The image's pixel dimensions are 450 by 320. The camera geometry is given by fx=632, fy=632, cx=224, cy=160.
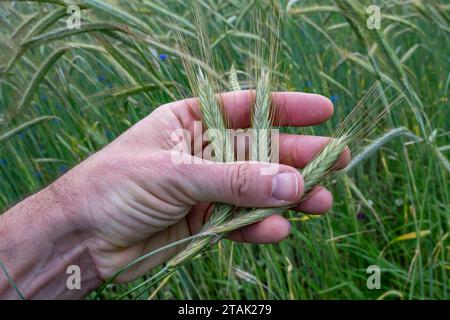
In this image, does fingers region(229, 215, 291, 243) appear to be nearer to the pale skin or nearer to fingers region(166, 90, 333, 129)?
the pale skin

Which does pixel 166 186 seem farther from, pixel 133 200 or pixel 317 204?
pixel 317 204

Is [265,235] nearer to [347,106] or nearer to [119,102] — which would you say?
[119,102]

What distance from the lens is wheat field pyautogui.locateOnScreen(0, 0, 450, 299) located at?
1556 millimetres

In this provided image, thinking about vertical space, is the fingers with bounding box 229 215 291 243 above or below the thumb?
below

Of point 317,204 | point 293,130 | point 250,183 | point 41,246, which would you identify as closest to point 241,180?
point 250,183

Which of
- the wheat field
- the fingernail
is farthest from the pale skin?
the wheat field

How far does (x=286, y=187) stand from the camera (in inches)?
49.3

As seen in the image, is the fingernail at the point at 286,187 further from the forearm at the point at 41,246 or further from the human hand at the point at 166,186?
the forearm at the point at 41,246

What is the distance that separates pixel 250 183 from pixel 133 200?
1.00 ft

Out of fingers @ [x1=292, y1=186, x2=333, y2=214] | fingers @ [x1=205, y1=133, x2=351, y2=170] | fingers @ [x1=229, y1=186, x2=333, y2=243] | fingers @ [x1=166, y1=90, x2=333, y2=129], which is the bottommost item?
fingers @ [x1=229, y1=186, x2=333, y2=243]

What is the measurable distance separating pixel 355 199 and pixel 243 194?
1095 millimetres

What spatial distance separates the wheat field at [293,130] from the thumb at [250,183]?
285mm

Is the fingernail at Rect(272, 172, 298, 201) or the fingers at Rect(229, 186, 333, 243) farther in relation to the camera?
the fingers at Rect(229, 186, 333, 243)

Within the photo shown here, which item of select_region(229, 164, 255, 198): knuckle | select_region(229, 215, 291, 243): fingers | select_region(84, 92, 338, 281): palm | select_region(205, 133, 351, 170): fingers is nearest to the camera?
select_region(229, 164, 255, 198): knuckle
